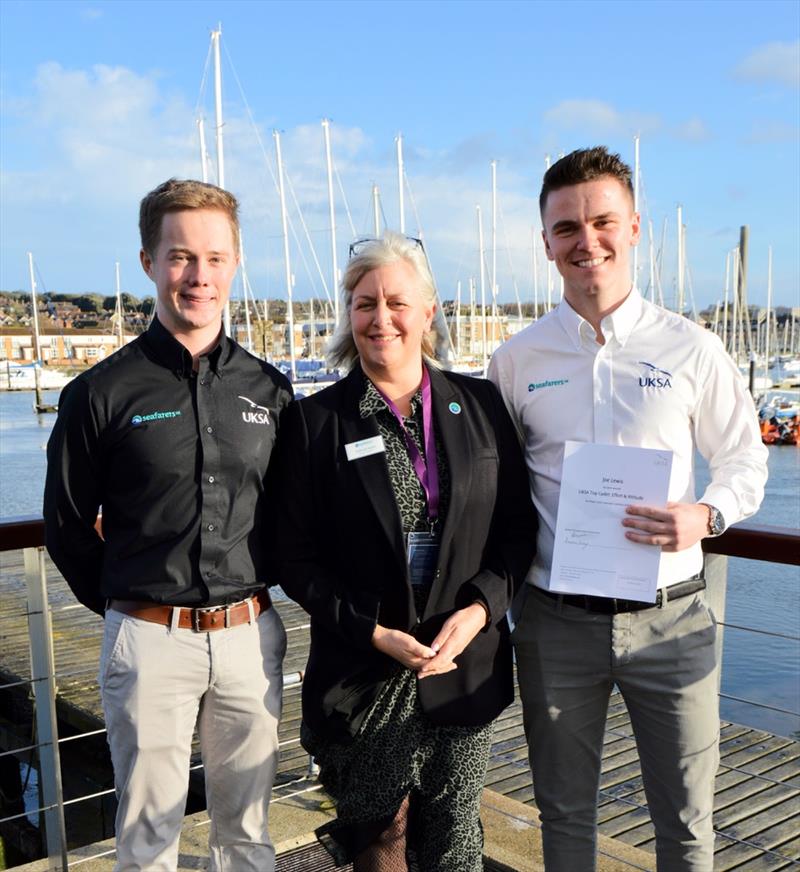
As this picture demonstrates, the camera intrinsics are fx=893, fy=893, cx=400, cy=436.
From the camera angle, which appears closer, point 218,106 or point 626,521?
point 626,521

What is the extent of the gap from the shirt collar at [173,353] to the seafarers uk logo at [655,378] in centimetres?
107

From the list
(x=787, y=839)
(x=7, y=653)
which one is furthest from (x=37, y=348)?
(x=787, y=839)

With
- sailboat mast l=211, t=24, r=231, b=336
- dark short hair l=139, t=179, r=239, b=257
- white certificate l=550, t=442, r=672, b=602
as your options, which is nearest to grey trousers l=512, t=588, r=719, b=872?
white certificate l=550, t=442, r=672, b=602

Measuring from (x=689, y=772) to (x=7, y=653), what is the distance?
23.5 ft

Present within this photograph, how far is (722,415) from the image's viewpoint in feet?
7.34

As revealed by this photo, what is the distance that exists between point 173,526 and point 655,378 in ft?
4.06

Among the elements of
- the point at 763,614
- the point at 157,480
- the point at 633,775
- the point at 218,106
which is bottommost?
the point at 763,614

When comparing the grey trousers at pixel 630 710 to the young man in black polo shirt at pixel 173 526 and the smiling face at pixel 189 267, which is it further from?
the smiling face at pixel 189 267

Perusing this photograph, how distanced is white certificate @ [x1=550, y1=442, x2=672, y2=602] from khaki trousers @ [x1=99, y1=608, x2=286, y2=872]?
0.79 metres

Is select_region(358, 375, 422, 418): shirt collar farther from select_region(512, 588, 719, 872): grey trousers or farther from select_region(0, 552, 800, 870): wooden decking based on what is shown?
select_region(0, 552, 800, 870): wooden decking

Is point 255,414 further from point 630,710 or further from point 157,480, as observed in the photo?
point 630,710

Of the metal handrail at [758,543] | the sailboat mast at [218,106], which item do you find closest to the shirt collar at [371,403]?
the metal handrail at [758,543]

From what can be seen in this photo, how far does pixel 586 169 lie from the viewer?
7.26 feet

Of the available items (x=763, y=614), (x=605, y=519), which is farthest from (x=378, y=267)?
(x=763, y=614)
